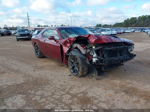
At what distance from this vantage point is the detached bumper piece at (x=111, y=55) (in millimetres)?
4172

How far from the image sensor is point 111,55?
4.40 meters

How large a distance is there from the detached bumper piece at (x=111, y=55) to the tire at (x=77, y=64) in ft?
1.50

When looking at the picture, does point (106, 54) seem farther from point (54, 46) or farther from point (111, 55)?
point (54, 46)

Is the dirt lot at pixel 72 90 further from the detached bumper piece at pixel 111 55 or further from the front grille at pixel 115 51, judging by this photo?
the front grille at pixel 115 51

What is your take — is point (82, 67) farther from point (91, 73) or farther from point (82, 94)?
point (82, 94)

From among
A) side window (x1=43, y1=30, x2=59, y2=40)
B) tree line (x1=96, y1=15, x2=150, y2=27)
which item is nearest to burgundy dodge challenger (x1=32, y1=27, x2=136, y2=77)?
side window (x1=43, y1=30, x2=59, y2=40)

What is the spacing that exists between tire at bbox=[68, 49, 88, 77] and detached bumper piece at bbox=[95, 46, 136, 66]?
46 centimetres

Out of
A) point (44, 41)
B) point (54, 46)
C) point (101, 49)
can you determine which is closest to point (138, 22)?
point (44, 41)

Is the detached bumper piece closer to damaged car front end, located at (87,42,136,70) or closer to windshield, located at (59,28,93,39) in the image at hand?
damaged car front end, located at (87,42,136,70)

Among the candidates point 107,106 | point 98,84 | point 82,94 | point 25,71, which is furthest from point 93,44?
point 25,71

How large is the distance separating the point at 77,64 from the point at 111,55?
1063mm

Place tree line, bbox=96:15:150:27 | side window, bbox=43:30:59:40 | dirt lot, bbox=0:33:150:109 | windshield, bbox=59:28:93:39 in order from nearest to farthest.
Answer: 1. dirt lot, bbox=0:33:150:109
2. windshield, bbox=59:28:93:39
3. side window, bbox=43:30:59:40
4. tree line, bbox=96:15:150:27

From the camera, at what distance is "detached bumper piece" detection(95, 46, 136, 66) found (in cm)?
417

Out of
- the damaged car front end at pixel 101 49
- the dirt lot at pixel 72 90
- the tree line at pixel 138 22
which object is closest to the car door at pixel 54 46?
the dirt lot at pixel 72 90
